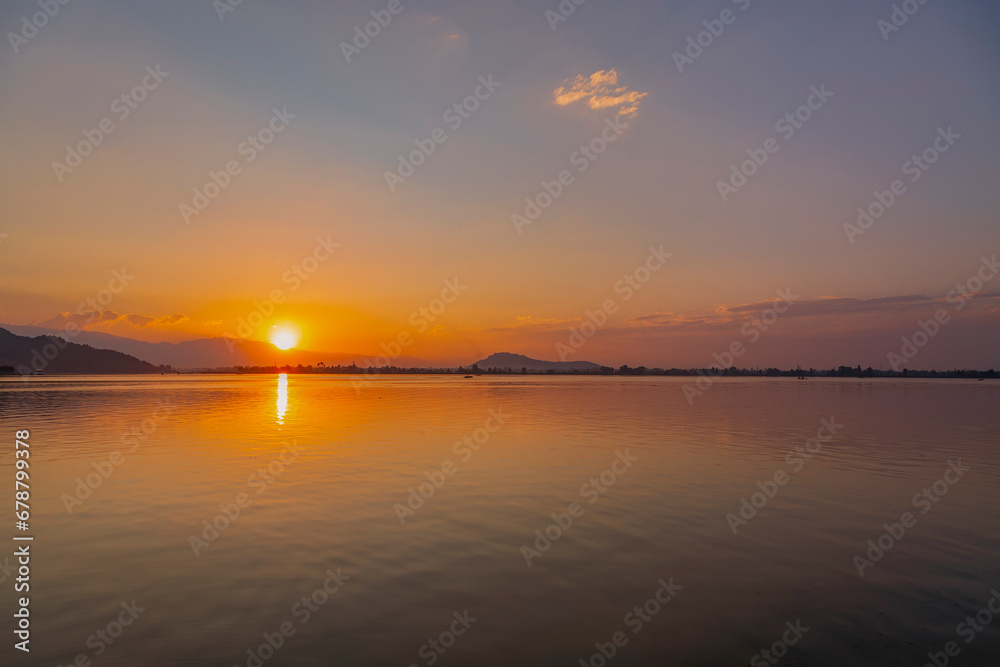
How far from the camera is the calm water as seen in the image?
28.2 feet

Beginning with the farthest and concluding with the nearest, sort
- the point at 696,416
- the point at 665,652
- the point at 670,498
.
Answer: the point at 696,416 → the point at 670,498 → the point at 665,652

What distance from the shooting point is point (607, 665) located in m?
8.09

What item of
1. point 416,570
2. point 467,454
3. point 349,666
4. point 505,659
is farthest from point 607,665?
point 467,454

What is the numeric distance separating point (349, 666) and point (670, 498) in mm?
12835

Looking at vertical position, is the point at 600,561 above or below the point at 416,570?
below

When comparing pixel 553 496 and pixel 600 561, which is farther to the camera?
pixel 553 496

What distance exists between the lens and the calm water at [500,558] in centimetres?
859

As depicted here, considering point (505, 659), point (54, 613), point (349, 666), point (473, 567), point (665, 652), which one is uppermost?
point (54, 613)

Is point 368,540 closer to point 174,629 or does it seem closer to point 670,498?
point 174,629

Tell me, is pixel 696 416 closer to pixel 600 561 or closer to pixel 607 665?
pixel 600 561

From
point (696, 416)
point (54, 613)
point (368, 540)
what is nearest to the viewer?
point (54, 613)

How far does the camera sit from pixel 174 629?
8.84 meters

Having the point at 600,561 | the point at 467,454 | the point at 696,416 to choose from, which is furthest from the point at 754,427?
the point at 600,561

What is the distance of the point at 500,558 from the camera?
492 inches
